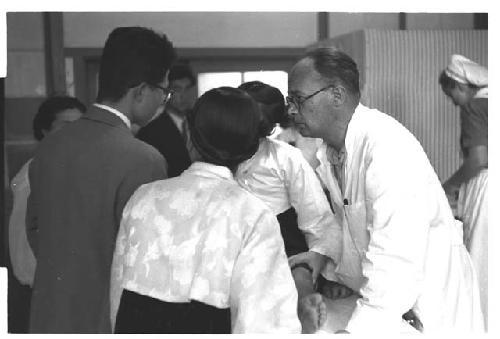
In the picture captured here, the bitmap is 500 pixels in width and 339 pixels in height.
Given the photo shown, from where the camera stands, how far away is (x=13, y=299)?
222 centimetres

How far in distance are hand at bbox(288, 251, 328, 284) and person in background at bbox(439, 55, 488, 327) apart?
2.70 feet

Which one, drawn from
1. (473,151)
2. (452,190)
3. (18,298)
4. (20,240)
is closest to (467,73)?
(473,151)

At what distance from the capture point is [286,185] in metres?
2.08

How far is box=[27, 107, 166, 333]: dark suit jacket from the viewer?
1455 millimetres

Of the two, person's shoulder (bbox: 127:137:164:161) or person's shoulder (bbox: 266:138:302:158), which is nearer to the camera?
person's shoulder (bbox: 127:137:164:161)

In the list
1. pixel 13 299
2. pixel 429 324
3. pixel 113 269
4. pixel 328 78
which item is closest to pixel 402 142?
pixel 328 78

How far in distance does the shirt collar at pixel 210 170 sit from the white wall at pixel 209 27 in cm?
271

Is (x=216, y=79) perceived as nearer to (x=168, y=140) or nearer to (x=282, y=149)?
(x=168, y=140)

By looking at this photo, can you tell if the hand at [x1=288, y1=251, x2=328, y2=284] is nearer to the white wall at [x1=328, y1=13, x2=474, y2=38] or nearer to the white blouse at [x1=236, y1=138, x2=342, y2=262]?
the white blouse at [x1=236, y1=138, x2=342, y2=262]

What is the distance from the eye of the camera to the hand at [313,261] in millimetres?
1729

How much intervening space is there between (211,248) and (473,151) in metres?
1.40

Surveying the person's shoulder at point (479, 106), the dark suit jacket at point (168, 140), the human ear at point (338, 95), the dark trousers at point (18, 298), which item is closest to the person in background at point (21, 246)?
the dark trousers at point (18, 298)

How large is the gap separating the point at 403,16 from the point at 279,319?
323cm

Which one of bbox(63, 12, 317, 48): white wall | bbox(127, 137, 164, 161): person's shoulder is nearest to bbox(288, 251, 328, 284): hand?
bbox(127, 137, 164, 161): person's shoulder
